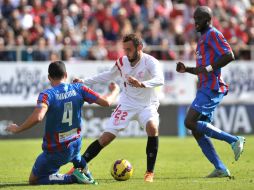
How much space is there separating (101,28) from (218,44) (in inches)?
507

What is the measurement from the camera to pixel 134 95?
38.2 ft

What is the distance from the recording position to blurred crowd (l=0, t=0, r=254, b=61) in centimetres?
2203

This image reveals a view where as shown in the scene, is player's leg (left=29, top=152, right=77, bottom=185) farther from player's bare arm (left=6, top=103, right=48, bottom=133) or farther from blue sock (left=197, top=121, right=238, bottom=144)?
blue sock (left=197, top=121, right=238, bottom=144)

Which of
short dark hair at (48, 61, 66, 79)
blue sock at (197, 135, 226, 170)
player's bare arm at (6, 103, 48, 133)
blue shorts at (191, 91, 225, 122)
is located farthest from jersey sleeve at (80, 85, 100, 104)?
blue sock at (197, 135, 226, 170)

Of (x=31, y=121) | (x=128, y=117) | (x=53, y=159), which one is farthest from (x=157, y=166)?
(x=31, y=121)

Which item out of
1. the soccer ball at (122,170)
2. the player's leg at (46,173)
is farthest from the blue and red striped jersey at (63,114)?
the soccer ball at (122,170)

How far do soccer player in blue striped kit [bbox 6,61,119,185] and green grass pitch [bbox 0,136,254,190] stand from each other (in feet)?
0.98

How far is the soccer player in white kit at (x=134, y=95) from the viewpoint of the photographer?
444 inches

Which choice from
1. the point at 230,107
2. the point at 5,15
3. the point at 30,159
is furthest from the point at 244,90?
the point at 30,159

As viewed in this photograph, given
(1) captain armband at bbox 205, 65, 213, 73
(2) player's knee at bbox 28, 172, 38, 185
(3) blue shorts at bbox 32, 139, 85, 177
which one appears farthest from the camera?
(1) captain armband at bbox 205, 65, 213, 73

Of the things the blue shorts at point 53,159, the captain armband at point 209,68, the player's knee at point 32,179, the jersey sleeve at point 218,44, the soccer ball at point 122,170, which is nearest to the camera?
the blue shorts at point 53,159

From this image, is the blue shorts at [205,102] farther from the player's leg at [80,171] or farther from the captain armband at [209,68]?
the player's leg at [80,171]

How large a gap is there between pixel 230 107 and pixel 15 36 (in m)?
7.01

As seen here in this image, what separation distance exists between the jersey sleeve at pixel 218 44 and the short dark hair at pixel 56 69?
2.67 meters
